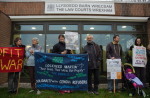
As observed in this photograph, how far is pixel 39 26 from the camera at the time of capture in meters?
8.12

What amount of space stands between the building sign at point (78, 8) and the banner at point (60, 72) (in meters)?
3.16

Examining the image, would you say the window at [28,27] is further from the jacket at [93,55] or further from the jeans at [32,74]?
A: the jacket at [93,55]

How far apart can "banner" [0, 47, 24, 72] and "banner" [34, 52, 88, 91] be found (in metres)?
0.64

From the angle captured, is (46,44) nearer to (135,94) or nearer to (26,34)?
(26,34)

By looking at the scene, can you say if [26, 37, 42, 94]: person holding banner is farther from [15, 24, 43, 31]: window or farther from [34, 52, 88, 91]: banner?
[15, 24, 43, 31]: window

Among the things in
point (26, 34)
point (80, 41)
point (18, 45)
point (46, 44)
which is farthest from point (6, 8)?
point (80, 41)

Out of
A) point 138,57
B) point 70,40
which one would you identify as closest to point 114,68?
point 138,57

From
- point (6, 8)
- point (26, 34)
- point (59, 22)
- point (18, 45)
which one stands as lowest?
point (18, 45)

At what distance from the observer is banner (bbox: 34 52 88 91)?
5395mm

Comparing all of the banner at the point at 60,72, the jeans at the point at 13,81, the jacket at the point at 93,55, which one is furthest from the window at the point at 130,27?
the jeans at the point at 13,81

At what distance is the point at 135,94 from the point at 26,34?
18.2ft

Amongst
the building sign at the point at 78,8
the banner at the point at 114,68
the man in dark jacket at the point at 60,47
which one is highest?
the building sign at the point at 78,8

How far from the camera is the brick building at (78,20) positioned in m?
7.94

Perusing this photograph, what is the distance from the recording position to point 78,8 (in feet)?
26.1
